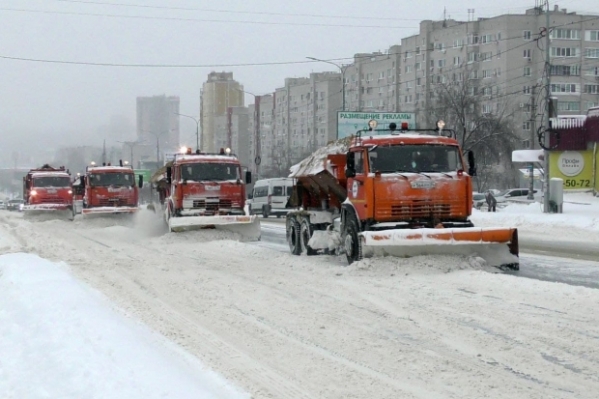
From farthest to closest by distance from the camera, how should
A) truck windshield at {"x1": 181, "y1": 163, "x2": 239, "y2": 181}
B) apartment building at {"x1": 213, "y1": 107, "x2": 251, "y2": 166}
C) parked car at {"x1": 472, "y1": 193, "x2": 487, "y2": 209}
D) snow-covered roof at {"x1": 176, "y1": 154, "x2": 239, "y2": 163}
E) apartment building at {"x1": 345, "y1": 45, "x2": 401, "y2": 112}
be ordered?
apartment building at {"x1": 213, "y1": 107, "x2": 251, "y2": 166} < apartment building at {"x1": 345, "y1": 45, "x2": 401, "y2": 112} < parked car at {"x1": 472, "y1": 193, "x2": 487, "y2": 209} < snow-covered roof at {"x1": 176, "y1": 154, "x2": 239, "y2": 163} < truck windshield at {"x1": 181, "y1": 163, "x2": 239, "y2": 181}

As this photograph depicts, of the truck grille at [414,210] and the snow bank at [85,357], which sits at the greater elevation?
the truck grille at [414,210]

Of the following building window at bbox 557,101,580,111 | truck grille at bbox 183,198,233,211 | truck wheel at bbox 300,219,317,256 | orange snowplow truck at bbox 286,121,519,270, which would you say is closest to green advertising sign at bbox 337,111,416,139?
truck grille at bbox 183,198,233,211

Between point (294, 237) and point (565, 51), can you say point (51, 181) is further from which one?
point (565, 51)

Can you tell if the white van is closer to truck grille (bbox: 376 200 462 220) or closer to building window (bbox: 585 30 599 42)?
truck grille (bbox: 376 200 462 220)

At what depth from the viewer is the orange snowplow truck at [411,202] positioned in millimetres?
12656

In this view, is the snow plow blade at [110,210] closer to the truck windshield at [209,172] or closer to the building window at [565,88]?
the truck windshield at [209,172]

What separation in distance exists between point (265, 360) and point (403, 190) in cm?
703

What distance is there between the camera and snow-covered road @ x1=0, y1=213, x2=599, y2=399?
628 centimetres

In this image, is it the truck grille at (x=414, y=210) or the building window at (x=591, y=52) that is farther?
the building window at (x=591, y=52)

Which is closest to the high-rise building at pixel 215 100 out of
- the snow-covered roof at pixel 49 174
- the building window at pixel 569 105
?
the building window at pixel 569 105

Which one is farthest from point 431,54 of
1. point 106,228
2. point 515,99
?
point 106,228

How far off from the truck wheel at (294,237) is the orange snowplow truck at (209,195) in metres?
3.38

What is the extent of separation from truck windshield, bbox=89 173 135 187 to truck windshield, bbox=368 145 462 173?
2080 cm

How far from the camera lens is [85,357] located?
6.35m
